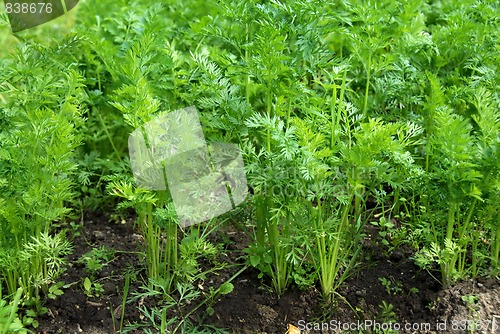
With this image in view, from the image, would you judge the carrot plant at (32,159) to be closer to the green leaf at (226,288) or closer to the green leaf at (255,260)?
the green leaf at (226,288)

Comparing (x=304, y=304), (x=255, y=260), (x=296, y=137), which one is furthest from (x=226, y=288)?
(x=296, y=137)

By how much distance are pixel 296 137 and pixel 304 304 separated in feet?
2.48

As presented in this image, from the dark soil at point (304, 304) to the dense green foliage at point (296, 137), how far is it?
0.07 m

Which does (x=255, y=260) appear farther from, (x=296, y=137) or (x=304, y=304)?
(x=296, y=137)

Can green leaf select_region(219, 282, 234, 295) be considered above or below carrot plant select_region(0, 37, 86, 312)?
below

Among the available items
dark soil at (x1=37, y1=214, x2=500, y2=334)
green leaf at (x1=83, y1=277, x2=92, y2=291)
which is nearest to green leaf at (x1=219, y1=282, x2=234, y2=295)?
dark soil at (x1=37, y1=214, x2=500, y2=334)

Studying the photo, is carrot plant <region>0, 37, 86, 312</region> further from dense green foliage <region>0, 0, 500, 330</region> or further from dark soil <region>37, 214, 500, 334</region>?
dark soil <region>37, 214, 500, 334</region>

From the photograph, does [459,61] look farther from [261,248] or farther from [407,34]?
[261,248]

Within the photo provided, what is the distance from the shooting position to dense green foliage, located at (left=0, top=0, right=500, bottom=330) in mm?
2619

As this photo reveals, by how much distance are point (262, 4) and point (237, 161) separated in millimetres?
663

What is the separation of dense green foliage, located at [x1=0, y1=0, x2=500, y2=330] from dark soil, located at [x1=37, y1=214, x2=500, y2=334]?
0.07 metres

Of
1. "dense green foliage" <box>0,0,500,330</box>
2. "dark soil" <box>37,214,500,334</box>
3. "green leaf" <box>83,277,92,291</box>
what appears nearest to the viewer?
"dense green foliage" <box>0,0,500,330</box>

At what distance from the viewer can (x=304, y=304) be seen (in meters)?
2.88

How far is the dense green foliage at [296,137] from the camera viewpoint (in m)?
2.62
